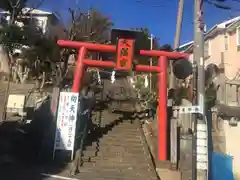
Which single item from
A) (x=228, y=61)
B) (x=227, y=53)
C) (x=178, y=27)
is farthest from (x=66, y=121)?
(x=227, y=53)

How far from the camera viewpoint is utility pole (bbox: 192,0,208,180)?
962 cm

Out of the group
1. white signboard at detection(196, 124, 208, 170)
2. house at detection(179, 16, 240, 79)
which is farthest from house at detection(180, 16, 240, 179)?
white signboard at detection(196, 124, 208, 170)

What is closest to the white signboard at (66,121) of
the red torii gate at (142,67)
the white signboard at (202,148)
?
the red torii gate at (142,67)

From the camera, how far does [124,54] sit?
18062mm

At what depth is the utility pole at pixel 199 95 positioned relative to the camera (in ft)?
31.6

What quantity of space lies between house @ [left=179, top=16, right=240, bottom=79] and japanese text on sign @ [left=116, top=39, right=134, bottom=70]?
369 inches

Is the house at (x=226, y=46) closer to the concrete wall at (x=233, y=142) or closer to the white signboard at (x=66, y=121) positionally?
the concrete wall at (x=233, y=142)

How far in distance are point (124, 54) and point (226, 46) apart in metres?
12.2

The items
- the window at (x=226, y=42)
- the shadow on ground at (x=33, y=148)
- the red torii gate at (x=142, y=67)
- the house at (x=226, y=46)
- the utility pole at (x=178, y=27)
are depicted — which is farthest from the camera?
the window at (x=226, y=42)

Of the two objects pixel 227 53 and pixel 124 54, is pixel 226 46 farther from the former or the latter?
pixel 124 54

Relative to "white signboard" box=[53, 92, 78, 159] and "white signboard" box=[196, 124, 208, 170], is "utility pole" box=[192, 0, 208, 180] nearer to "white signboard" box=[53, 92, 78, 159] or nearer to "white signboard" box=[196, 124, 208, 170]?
"white signboard" box=[196, 124, 208, 170]

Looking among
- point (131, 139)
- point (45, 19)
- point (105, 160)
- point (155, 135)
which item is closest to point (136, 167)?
point (105, 160)

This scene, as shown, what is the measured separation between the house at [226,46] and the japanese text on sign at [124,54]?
9362 mm

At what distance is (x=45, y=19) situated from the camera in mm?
38844
